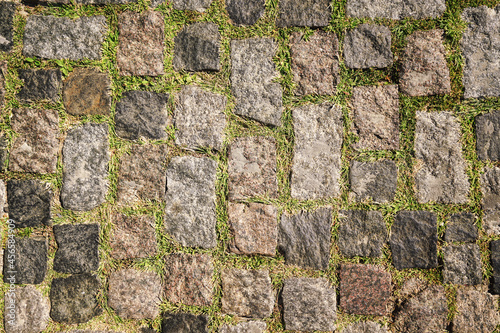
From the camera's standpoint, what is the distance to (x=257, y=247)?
2211 millimetres

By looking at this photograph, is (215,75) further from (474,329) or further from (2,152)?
(474,329)

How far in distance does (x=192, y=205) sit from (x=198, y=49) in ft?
3.48

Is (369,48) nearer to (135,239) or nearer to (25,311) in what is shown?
(135,239)

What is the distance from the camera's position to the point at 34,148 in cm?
225

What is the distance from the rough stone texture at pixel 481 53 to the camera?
2.22 metres

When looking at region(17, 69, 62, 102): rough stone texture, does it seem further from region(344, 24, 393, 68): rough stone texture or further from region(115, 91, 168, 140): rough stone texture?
region(344, 24, 393, 68): rough stone texture

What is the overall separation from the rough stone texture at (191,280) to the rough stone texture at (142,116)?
0.85 meters

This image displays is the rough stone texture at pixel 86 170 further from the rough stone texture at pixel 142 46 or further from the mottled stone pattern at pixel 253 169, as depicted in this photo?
the mottled stone pattern at pixel 253 169

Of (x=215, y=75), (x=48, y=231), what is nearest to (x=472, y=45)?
(x=215, y=75)

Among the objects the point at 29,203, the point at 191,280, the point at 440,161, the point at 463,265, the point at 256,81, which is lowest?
the point at 191,280

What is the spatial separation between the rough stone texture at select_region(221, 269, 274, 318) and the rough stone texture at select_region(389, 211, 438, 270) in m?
0.87

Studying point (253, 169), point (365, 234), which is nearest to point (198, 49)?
point (253, 169)

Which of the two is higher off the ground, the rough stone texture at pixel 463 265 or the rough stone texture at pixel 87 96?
the rough stone texture at pixel 87 96

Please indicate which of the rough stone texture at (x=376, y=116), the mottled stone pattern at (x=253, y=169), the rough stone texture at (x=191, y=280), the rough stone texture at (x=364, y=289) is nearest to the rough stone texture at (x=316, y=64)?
the rough stone texture at (x=376, y=116)
